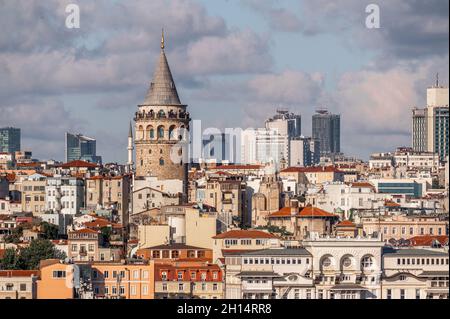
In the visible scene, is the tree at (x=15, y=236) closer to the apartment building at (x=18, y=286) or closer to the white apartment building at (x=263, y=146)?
the apartment building at (x=18, y=286)

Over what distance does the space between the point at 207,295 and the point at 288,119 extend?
12133 centimetres

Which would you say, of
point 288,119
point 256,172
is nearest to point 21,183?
point 256,172

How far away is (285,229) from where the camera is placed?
76.8 meters

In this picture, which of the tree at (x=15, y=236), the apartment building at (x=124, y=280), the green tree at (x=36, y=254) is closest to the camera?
the apartment building at (x=124, y=280)

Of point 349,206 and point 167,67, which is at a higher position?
point 167,67

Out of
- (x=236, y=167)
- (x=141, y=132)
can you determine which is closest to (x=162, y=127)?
(x=141, y=132)

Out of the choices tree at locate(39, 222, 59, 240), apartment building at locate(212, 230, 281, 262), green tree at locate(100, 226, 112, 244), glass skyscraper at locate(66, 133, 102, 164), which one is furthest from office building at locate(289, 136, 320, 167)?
apartment building at locate(212, 230, 281, 262)

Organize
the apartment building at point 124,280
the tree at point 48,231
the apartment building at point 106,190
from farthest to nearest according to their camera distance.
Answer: the apartment building at point 106,190, the tree at point 48,231, the apartment building at point 124,280

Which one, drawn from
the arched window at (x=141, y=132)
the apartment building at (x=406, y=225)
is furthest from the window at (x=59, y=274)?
the arched window at (x=141, y=132)

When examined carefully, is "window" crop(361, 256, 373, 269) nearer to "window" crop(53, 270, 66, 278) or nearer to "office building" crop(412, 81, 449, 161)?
"window" crop(53, 270, 66, 278)

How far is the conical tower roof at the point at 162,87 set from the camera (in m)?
85.2

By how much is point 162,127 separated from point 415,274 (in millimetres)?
33162

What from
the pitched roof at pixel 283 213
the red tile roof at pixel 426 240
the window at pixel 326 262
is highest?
the pitched roof at pixel 283 213
